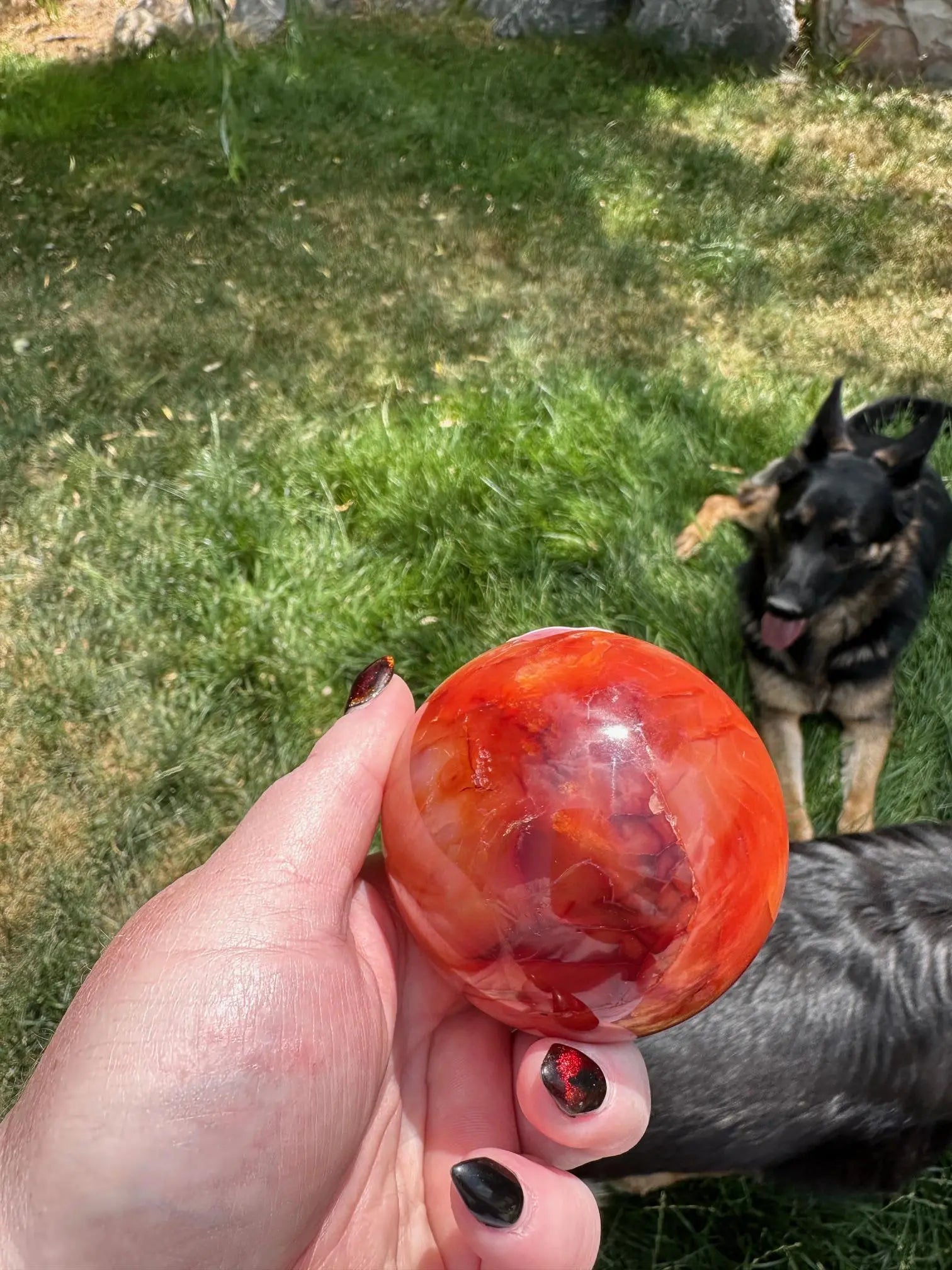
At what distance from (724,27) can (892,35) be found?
1.31m

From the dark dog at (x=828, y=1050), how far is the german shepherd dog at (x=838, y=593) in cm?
97

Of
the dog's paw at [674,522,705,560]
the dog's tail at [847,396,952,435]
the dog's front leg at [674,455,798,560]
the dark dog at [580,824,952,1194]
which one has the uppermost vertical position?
the dog's tail at [847,396,952,435]

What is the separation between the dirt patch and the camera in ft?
22.1

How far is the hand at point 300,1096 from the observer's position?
136 centimetres

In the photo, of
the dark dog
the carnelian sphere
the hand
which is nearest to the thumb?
the hand

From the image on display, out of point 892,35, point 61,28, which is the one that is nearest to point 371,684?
point 61,28

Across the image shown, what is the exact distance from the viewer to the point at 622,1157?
2.02 meters

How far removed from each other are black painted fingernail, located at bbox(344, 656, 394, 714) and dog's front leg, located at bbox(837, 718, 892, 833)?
1849mm

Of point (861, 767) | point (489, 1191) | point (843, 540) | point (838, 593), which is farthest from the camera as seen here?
point (838, 593)

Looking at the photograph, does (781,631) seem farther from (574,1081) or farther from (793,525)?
(574,1081)

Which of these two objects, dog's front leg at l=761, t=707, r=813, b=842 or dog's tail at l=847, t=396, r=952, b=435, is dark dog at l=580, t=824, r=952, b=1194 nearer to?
dog's front leg at l=761, t=707, r=813, b=842

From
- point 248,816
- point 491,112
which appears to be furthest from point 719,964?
point 491,112

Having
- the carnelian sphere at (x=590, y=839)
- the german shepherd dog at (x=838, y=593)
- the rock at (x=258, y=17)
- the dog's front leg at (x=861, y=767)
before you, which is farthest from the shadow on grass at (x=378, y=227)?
the carnelian sphere at (x=590, y=839)

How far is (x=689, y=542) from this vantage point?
3721 millimetres
